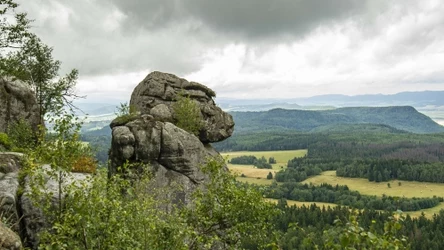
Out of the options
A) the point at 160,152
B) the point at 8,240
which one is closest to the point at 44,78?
the point at 160,152

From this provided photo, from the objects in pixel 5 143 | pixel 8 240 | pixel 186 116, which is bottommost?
pixel 8 240

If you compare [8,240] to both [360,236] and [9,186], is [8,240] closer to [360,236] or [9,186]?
[9,186]

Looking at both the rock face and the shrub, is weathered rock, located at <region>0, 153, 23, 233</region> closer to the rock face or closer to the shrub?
the shrub

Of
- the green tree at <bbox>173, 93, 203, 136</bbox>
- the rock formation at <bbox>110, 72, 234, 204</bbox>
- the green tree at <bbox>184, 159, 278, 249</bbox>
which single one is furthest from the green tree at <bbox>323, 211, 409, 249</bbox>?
the green tree at <bbox>173, 93, 203, 136</bbox>

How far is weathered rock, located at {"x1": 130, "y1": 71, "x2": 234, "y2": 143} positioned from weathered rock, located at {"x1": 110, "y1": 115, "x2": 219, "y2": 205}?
12.7 meters

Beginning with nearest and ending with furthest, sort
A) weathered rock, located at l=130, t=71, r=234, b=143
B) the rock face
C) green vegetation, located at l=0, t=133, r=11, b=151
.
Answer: green vegetation, located at l=0, t=133, r=11, b=151, the rock face, weathered rock, located at l=130, t=71, r=234, b=143

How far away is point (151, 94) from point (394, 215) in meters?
55.9

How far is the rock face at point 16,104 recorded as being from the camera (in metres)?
54.5

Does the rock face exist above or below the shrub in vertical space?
above

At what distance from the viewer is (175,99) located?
63531mm

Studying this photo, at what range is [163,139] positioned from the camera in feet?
155

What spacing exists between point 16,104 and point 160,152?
26.8m

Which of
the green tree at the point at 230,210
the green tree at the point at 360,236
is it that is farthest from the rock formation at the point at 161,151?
the green tree at the point at 360,236

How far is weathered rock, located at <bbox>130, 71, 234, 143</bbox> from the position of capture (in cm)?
6272
